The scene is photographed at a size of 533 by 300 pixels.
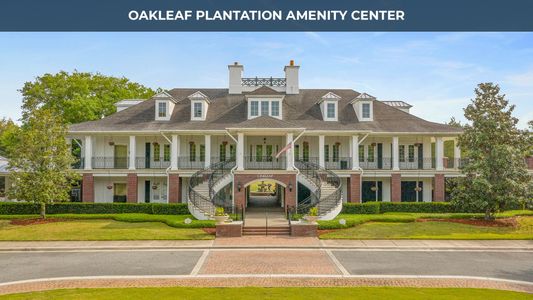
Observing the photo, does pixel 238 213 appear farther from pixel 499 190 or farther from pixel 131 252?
pixel 499 190

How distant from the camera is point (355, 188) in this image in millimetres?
29594

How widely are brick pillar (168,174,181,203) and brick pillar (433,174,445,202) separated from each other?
19200 millimetres

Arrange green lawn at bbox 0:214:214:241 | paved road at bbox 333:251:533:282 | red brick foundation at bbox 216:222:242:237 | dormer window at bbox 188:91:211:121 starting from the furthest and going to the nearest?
dormer window at bbox 188:91:211:121 → red brick foundation at bbox 216:222:242:237 → green lawn at bbox 0:214:214:241 → paved road at bbox 333:251:533:282

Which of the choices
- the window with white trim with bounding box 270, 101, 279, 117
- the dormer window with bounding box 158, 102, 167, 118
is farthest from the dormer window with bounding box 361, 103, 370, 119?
the dormer window with bounding box 158, 102, 167, 118

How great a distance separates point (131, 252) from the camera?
17.6 m

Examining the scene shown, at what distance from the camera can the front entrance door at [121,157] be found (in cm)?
3241

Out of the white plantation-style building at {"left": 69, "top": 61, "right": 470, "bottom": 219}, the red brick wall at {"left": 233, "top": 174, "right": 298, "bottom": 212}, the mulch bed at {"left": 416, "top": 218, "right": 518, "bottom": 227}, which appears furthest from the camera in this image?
the white plantation-style building at {"left": 69, "top": 61, "right": 470, "bottom": 219}

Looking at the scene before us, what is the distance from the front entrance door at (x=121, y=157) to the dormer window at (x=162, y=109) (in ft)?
13.0

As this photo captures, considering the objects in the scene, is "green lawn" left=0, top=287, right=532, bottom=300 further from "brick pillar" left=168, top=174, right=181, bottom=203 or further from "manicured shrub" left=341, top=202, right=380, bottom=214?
"brick pillar" left=168, top=174, right=181, bottom=203

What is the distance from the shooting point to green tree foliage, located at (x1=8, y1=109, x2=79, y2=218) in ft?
84.2

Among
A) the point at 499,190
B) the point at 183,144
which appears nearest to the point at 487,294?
the point at 499,190

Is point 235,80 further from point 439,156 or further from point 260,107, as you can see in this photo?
point 439,156

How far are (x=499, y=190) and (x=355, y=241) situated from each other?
11.0 meters

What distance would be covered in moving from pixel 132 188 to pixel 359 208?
→ 16457 millimetres
